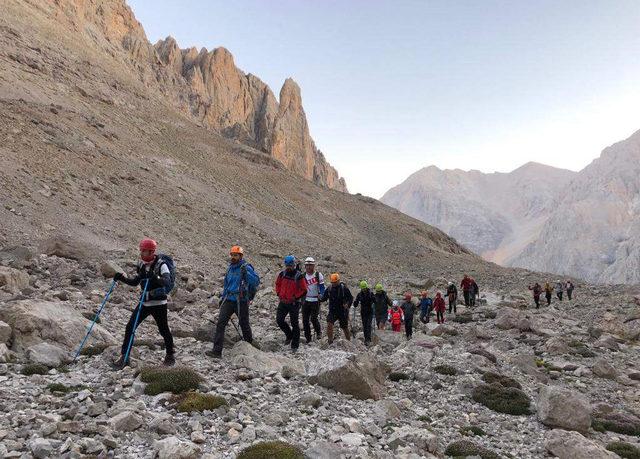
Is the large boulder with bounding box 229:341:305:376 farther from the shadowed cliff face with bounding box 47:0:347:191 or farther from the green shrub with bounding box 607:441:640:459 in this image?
the shadowed cliff face with bounding box 47:0:347:191

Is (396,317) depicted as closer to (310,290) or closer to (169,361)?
(310,290)

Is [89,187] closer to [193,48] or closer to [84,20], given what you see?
[84,20]

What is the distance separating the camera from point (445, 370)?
14.7 m

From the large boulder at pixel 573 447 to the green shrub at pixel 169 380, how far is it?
303 inches

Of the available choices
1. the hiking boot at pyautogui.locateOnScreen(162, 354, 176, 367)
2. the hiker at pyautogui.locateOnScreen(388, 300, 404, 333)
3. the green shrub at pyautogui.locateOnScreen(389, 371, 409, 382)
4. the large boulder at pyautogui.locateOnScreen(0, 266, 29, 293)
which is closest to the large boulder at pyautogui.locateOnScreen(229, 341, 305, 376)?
the hiking boot at pyautogui.locateOnScreen(162, 354, 176, 367)

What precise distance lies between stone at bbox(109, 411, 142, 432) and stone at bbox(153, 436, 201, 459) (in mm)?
683

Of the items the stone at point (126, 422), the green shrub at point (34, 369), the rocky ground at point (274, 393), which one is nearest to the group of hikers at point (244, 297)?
the rocky ground at point (274, 393)

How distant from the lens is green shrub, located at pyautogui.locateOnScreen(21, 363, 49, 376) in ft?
29.7

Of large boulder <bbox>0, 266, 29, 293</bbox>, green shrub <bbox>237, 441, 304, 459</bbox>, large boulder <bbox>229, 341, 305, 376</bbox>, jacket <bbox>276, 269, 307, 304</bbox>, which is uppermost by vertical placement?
jacket <bbox>276, 269, 307, 304</bbox>

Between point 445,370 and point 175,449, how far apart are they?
10.1 metres

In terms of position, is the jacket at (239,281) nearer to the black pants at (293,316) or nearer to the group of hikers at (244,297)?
the group of hikers at (244,297)

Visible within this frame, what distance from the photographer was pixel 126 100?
219 ft

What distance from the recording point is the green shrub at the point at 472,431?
10453 millimetres

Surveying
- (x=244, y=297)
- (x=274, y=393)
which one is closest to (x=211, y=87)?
(x=244, y=297)
